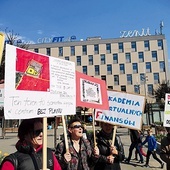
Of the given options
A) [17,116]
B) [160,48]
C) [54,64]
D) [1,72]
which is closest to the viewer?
[17,116]

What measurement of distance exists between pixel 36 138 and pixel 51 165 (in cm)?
30

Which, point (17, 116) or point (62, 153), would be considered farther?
point (62, 153)

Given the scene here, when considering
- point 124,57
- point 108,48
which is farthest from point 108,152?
point 108,48

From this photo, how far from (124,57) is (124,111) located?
5963 centimetres

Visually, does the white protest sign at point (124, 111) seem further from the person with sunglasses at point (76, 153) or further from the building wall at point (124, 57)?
the building wall at point (124, 57)

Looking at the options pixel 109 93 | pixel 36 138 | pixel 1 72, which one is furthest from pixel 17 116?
pixel 1 72

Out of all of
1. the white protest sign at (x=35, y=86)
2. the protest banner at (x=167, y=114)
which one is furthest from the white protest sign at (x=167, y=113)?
the white protest sign at (x=35, y=86)

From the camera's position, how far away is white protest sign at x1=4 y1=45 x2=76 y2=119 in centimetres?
254

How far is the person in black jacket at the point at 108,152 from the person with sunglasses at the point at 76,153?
314 mm

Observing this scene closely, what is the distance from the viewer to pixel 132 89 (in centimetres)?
6178

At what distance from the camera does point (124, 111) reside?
4.84m

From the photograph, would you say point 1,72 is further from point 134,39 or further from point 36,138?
point 134,39

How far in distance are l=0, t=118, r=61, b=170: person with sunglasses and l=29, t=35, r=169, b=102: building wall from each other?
59.0m

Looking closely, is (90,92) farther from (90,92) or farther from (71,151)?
(71,151)
